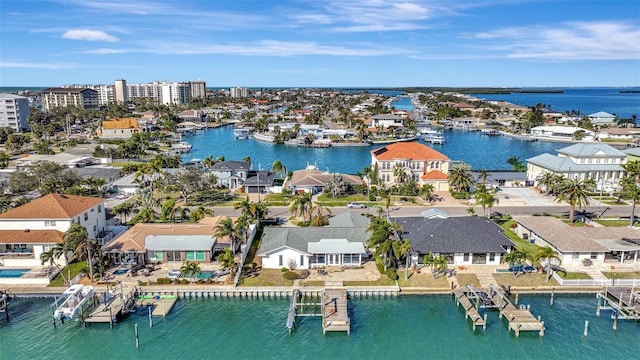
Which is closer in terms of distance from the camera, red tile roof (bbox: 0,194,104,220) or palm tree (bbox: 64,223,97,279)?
palm tree (bbox: 64,223,97,279)

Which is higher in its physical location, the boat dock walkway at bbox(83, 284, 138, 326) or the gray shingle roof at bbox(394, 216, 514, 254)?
the gray shingle roof at bbox(394, 216, 514, 254)

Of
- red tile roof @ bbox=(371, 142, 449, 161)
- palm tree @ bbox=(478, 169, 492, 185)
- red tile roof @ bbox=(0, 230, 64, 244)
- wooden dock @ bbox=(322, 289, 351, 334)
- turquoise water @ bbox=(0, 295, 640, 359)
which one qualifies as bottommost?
turquoise water @ bbox=(0, 295, 640, 359)

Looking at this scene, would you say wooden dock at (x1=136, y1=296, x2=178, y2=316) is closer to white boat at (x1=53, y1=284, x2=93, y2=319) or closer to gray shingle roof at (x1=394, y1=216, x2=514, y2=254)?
white boat at (x1=53, y1=284, x2=93, y2=319)

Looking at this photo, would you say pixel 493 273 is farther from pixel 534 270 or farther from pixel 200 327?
pixel 200 327

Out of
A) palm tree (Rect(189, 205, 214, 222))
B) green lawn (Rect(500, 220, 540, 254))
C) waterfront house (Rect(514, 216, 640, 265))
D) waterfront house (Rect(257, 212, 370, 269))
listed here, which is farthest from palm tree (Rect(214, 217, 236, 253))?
waterfront house (Rect(514, 216, 640, 265))

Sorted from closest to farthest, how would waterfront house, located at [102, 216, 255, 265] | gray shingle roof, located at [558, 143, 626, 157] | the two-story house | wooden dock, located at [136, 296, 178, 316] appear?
1. wooden dock, located at [136, 296, 178, 316]
2. the two-story house
3. waterfront house, located at [102, 216, 255, 265]
4. gray shingle roof, located at [558, 143, 626, 157]

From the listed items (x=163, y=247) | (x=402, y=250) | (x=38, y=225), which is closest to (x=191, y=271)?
(x=163, y=247)
